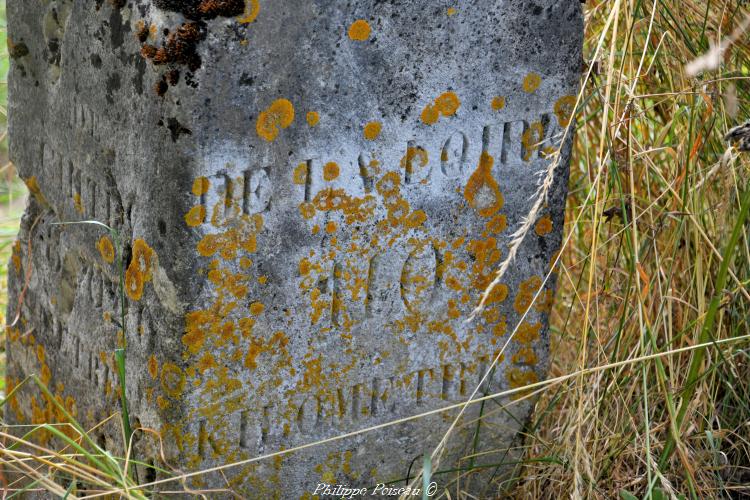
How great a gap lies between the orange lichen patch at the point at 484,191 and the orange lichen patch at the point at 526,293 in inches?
8.6

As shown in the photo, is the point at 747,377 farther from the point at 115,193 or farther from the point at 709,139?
the point at 115,193

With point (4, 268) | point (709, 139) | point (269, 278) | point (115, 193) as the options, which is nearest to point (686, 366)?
point (709, 139)

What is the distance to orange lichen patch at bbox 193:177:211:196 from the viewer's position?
1848mm

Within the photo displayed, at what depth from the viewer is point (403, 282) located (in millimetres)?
2191

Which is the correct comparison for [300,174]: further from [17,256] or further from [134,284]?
[17,256]

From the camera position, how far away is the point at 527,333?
94.7 inches

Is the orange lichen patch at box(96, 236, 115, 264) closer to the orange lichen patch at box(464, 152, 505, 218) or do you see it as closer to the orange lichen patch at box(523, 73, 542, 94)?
the orange lichen patch at box(464, 152, 505, 218)

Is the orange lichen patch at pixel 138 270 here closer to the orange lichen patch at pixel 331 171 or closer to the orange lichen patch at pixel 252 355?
the orange lichen patch at pixel 252 355

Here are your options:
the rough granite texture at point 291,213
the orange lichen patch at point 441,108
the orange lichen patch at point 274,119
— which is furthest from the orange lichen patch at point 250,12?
the orange lichen patch at point 441,108

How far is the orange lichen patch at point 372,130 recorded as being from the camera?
2.02 meters

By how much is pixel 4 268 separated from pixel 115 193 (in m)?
2.20

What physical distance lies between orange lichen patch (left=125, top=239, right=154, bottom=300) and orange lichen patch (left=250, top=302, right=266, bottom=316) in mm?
215

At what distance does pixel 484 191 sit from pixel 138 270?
791mm

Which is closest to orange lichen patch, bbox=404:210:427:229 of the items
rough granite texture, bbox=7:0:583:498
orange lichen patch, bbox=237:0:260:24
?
rough granite texture, bbox=7:0:583:498
